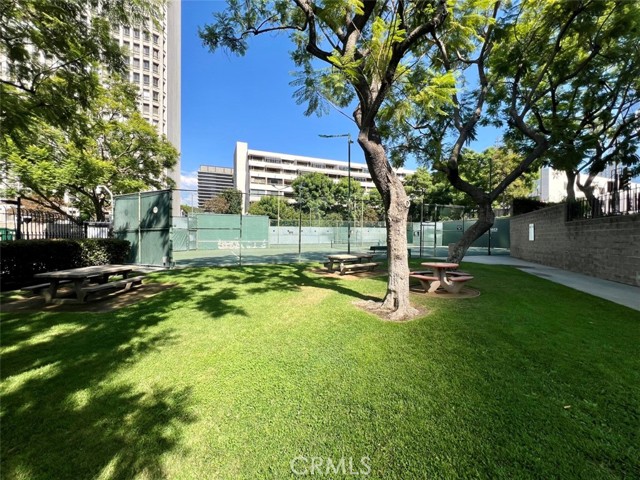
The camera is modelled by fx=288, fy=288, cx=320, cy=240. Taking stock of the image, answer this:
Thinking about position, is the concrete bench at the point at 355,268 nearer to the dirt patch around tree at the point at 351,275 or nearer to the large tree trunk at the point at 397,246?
the dirt patch around tree at the point at 351,275

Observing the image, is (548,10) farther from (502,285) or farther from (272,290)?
(272,290)

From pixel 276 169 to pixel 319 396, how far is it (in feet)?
226

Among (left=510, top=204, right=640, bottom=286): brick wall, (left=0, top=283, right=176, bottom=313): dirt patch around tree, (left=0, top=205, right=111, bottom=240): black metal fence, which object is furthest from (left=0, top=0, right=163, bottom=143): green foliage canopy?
(left=510, top=204, right=640, bottom=286): brick wall

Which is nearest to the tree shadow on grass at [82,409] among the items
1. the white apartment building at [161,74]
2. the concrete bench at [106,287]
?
the concrete bench at [106,287]

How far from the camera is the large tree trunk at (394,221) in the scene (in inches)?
209

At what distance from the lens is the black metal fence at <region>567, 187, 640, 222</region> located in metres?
8.53

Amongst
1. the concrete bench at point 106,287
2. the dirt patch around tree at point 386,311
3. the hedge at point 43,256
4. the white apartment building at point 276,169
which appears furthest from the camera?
the white apartment building at point 276,169

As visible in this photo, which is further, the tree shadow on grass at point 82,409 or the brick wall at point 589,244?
the brick wall at point 589,244

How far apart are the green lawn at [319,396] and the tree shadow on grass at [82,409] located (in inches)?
0.5

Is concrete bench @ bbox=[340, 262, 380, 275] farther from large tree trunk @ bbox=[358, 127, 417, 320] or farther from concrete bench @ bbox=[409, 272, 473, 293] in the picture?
large tree trunk @ bbox=[358, 127, 417, 320]

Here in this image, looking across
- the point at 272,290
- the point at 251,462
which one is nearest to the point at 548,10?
the point at 272,290

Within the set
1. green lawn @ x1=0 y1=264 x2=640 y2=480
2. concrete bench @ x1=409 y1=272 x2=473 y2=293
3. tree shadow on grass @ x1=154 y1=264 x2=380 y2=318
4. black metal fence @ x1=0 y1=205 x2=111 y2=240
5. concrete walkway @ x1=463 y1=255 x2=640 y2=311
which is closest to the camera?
green lawn @ x1=0 y1=264 x2=640 y2=480

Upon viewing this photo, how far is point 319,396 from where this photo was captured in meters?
2.78

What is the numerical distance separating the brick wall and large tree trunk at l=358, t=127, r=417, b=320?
7964mm
